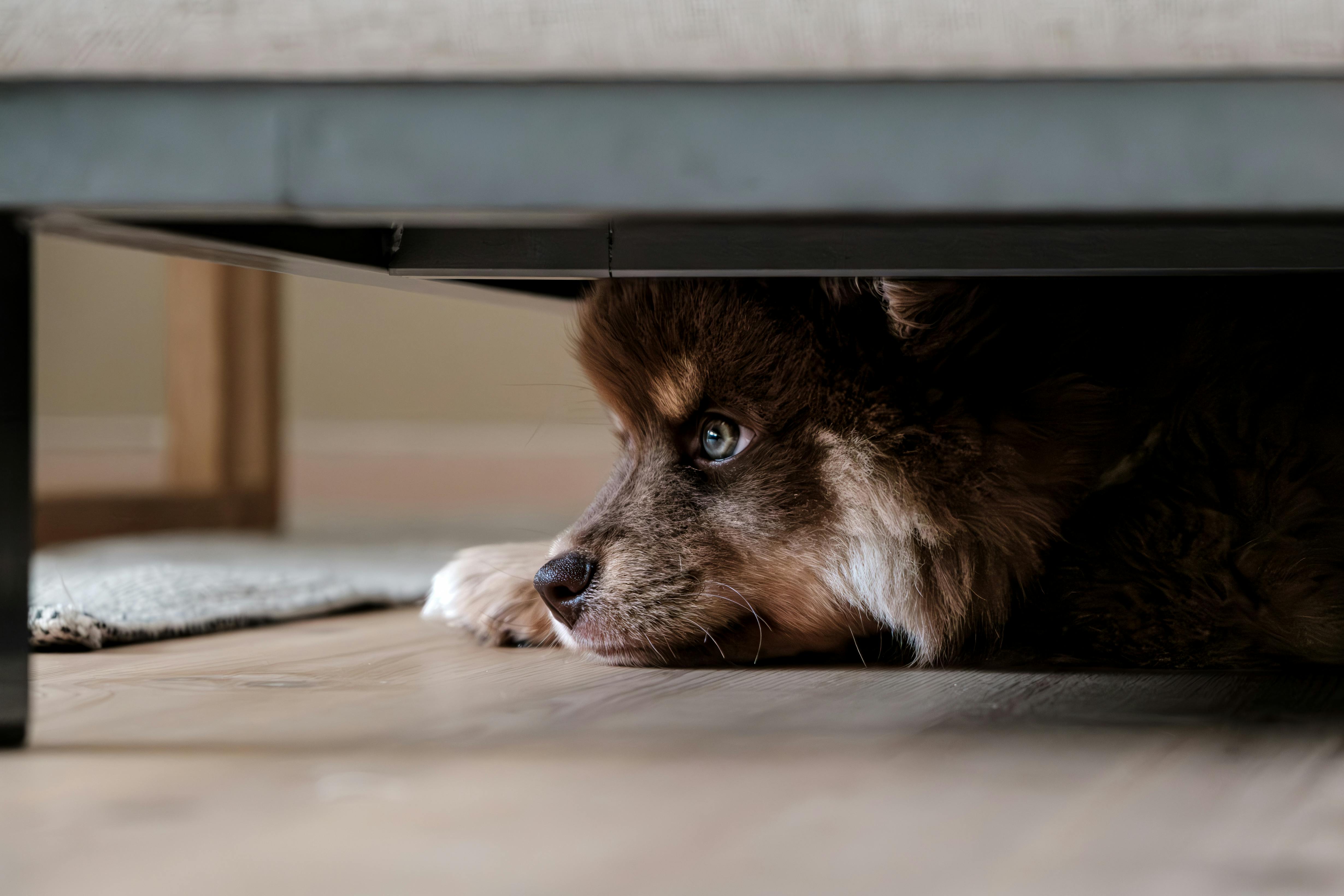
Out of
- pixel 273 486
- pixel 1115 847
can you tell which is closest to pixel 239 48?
pixel 1115 847

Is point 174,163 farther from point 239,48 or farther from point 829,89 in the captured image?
point 829,89

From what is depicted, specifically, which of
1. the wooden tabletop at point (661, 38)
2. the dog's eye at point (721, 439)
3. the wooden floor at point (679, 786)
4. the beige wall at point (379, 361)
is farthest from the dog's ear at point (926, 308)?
the beige wall at point (379, 361)

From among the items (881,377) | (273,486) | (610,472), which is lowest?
(273,486)

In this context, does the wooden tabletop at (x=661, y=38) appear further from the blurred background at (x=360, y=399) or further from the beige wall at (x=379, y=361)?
the beige wall at (x=379, y=361)

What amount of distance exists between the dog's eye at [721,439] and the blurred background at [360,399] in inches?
124

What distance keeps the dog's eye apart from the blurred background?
3.14 metres

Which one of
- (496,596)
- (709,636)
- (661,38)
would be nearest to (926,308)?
(709,636)

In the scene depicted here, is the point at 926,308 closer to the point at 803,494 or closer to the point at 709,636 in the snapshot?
the point at 803,494

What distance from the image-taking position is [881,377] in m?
1.32

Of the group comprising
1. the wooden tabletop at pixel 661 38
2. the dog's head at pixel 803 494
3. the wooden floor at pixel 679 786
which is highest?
the wooden tabletop at pixel 661 38

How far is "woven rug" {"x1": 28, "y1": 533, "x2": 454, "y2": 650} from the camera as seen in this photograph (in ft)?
4.99

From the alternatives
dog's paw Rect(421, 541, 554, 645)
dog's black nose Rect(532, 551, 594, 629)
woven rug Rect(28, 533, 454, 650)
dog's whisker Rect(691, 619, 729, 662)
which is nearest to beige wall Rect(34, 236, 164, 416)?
woven rug Rect(28, 533, 454, 650)

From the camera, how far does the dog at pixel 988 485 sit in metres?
1.27

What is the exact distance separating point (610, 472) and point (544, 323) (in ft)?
13.1
